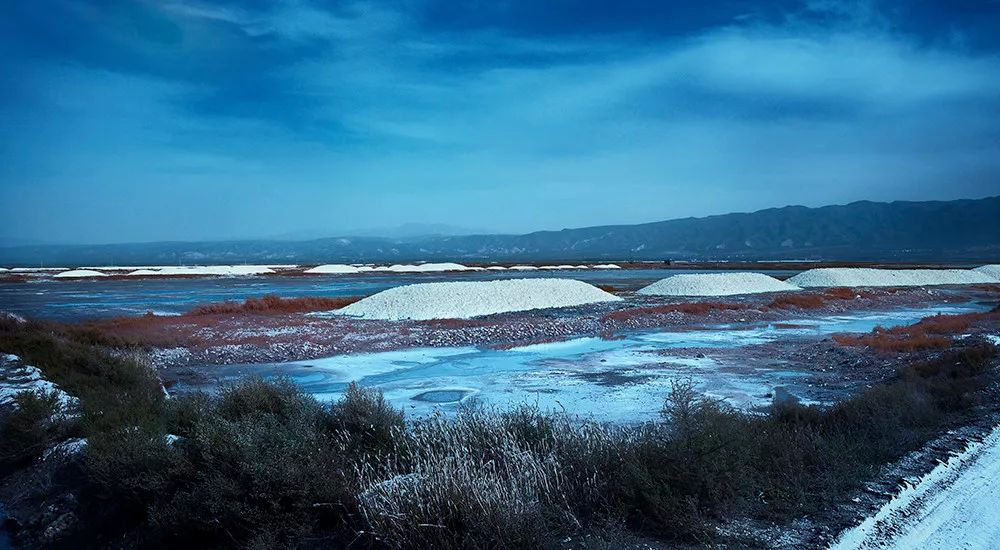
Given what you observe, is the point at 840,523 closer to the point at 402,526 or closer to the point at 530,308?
the point at 402,526

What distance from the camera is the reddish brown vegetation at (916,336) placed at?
1628 cm

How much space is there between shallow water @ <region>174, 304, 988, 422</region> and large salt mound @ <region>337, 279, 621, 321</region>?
9151mm

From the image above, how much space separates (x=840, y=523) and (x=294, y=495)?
4.36 m

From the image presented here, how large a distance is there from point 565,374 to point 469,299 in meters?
16.7

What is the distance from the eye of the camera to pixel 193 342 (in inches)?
799

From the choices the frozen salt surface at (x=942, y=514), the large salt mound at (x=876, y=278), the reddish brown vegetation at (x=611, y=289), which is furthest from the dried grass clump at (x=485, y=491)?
the large salt mound at (x=876, y=278)

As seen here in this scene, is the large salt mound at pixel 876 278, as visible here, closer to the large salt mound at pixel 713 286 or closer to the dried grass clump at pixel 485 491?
the large salt mound at pixel 713 286

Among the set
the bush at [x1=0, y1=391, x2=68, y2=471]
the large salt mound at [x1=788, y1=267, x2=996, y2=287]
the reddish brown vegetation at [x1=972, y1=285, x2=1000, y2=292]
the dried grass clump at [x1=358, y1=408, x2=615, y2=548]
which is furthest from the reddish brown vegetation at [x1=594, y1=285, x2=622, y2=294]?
the dried grass clump at [x1=358, y1=408, x2=615, y2=548]

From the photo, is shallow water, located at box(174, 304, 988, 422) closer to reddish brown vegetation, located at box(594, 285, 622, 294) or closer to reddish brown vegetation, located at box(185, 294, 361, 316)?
reddish brown vegetation, located at box(185, 294, 361, 316)

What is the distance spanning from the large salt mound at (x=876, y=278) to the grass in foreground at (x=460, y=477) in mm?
40887

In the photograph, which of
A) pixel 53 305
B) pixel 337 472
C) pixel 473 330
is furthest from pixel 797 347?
pixel 53 305

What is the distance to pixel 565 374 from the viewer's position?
48.7 feet

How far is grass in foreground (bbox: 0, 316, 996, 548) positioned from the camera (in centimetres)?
502

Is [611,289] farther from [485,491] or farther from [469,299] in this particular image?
[485,491]
